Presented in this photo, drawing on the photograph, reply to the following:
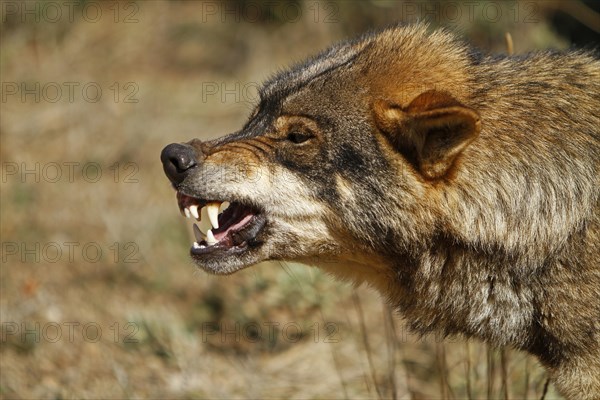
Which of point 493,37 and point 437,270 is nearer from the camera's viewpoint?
point 437,270

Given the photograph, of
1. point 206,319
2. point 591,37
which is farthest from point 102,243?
point 591,37

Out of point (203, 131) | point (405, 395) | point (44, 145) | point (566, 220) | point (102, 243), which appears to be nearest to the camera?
point (566, 220)

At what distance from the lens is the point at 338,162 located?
156 inches

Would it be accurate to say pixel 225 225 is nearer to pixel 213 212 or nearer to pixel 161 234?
pixel 213 212

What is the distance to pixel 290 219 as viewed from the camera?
4078 millimetres

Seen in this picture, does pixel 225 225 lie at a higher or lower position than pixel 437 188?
lower

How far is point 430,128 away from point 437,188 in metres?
0.29

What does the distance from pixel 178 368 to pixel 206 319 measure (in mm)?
786

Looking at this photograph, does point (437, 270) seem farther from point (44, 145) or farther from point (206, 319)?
point (44, 145)
